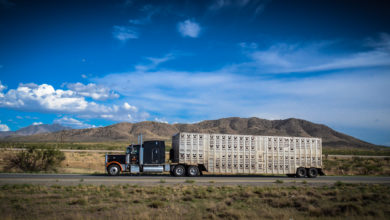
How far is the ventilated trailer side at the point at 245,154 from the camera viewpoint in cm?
2448

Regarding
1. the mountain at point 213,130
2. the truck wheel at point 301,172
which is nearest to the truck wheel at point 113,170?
the truck wheel at point 301,172

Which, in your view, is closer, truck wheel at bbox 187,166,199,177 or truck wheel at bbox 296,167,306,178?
truck wheel at bbox 187,166,199,177

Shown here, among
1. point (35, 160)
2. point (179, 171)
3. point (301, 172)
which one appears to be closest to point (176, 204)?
point (179, 171)

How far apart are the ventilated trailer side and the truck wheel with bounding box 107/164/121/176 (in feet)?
16.6

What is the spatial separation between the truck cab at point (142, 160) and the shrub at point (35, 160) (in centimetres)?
930

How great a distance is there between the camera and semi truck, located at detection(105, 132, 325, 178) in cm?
2434

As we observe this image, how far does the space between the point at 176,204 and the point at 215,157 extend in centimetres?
1282

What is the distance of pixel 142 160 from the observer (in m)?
24.4

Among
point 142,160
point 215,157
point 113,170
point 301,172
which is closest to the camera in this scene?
point 113,170

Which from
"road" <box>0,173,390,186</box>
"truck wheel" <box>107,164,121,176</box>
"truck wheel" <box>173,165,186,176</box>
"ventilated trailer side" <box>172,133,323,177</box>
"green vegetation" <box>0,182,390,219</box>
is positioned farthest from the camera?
"ventilated trailer side" <box>172,133,323,177</box>

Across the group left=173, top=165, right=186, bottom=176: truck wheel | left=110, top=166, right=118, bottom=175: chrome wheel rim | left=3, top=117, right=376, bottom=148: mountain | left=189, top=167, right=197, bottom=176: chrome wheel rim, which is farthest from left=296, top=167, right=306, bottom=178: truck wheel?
left=3, top=117, right=376, bottom=148: mountain

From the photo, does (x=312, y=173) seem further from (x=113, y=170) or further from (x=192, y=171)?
(x=113, y=170)

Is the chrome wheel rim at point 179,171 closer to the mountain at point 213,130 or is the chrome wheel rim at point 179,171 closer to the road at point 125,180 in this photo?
the road at point 125,180

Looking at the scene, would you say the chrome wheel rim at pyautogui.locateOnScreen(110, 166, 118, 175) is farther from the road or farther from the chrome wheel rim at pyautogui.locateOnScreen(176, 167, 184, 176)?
the chrome wheel rim at pyautogui.locateOnScreen(176, 167, 184, 176)
